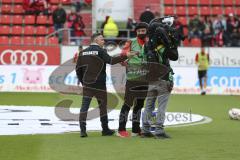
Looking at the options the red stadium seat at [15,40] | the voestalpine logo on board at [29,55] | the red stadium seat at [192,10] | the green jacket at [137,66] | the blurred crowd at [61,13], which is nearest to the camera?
the green jacket at [137,66]

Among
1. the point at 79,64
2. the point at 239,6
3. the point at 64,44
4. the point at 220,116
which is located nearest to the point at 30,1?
the point at 64,44

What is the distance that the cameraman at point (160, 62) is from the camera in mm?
12721

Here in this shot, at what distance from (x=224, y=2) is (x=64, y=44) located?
393 inches

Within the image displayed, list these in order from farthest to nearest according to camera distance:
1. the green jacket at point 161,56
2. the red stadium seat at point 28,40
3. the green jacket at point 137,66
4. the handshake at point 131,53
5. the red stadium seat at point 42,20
Answer: the red stadium seat at point 42,20 < the red stadium seat at point 28,40 < the green jacket at point 137,66 < the green jacket at point 161,56 < the handshake at point 131,53

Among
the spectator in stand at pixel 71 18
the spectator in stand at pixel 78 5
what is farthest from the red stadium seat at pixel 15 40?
the spectator in stand at pixel 78 5

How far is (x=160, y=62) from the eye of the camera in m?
12.8

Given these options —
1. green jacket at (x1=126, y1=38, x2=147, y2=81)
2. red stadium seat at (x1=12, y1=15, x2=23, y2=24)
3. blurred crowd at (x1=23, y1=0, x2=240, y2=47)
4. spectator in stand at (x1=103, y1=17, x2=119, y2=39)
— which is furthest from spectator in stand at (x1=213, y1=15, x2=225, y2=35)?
green jacket at (x1=126, y1=38, x2=147, y2=81)

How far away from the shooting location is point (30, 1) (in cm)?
3244

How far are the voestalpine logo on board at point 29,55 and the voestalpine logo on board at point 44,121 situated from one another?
9.43m

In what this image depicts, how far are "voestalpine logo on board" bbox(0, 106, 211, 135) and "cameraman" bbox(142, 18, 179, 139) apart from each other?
89.8 inches

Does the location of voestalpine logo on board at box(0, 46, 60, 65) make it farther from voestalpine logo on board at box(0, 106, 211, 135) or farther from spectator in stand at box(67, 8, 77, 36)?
voestalpine logo on board at box(0, 106, 211, 135)

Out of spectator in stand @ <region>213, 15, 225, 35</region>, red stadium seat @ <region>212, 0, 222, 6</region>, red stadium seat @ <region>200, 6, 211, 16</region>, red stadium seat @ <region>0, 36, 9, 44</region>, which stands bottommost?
red stadium seat @ <region>0, 36, 9, 44</region>

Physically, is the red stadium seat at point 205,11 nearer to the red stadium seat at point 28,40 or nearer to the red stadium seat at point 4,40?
the red stadium seat at point 28,40

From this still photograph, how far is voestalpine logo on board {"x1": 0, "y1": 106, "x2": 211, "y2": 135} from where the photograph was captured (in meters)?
14.2
